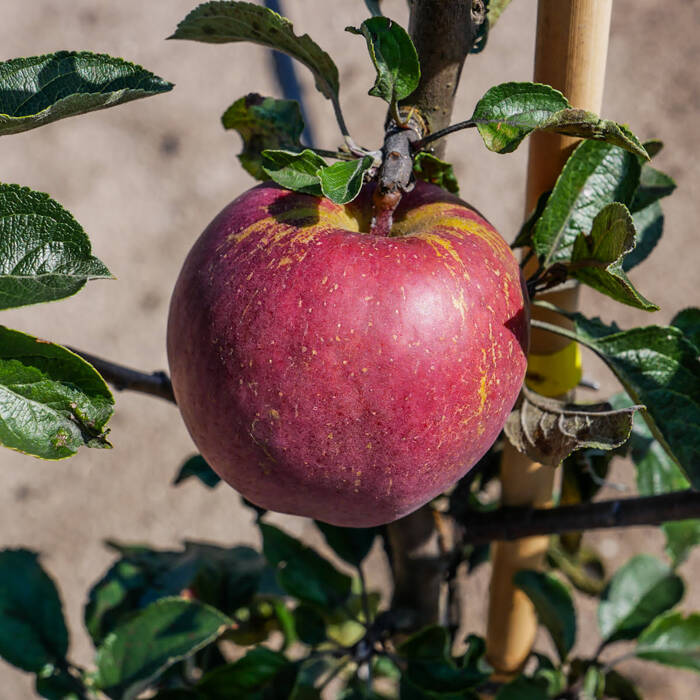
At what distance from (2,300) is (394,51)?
0.85 ft

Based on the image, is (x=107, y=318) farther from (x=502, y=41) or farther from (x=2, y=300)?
(x=2, y=300)

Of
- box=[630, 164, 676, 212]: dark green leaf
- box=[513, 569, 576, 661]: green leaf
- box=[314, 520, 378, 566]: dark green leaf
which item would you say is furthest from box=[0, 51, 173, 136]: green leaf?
box=[513, 569, 576, 661]: green leaf

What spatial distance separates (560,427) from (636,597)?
0.52m

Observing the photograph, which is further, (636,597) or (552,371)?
(636,597)

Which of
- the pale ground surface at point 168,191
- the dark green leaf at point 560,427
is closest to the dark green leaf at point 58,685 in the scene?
the dark green leaf at point 560,427

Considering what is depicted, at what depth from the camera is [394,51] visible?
46 cm

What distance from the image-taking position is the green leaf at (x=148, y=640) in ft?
2.30

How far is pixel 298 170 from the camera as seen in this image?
47cm

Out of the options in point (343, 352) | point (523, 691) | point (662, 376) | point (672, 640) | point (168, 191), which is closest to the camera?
point (343, 352)

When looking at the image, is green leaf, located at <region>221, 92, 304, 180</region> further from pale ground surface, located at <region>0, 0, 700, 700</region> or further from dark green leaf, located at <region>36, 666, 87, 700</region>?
pale ground surface, located at <region>0, 0, 700, 700</region>

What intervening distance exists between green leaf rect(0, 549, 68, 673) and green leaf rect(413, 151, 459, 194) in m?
0.55

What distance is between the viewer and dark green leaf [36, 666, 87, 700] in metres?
0.78

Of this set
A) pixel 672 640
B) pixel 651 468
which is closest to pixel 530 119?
pixel 651 468

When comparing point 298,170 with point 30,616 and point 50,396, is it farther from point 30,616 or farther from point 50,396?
point 30,616
